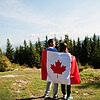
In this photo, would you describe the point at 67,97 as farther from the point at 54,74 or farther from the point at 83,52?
the point at 83,52

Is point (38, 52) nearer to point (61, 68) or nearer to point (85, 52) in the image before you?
point (85, 52)

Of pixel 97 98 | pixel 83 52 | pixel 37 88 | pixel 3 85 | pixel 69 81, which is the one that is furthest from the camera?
pixel 83 52

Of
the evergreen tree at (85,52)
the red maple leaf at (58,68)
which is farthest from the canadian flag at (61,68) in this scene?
the evergreen tree at (85,52)

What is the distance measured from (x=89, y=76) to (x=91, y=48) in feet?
193

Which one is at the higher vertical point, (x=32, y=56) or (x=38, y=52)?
(x=38, y=52)

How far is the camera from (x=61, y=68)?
187 inches

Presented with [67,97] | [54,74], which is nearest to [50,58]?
[54,74]

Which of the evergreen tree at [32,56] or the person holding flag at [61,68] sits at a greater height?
the person holding flag at [61,68]

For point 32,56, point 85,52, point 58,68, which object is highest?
point 58,68

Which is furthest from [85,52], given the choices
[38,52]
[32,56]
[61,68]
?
[61,68]

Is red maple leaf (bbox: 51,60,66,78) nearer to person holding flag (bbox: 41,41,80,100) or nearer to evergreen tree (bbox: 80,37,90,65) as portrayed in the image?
person holding flag (bbox: 41,41,80,100)

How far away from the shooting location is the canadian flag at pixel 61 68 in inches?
184

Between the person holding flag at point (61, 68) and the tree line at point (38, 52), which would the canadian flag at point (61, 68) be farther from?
the tree line at point (38, 52)

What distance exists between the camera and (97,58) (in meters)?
51.5
